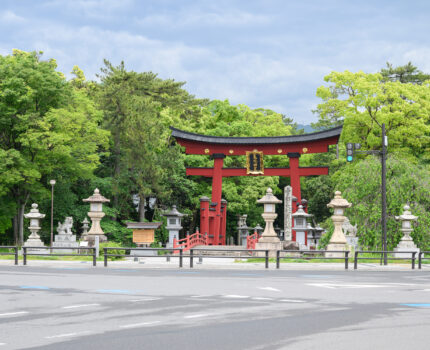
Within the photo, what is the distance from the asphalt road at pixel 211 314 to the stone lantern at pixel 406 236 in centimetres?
1541

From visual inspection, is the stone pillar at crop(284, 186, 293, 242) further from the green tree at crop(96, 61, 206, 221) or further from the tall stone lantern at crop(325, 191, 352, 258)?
the green tree at crop(96, 61, 206, 221)

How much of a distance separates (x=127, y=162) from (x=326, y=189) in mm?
19852

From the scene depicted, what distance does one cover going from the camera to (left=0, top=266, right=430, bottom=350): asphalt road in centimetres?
815

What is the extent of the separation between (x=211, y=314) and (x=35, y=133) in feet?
103

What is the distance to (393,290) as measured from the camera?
15.7 m

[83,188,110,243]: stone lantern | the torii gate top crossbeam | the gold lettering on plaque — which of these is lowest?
[83,188,110,243]: stone lantern

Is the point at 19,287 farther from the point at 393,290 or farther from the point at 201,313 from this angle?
the point at 393,290

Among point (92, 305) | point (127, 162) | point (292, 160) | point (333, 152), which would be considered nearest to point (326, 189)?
point (333, 152)

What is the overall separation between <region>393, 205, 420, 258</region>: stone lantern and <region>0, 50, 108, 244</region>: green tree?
2283cm

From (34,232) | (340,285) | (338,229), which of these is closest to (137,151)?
(34,232)

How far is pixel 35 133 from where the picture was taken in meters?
39.0

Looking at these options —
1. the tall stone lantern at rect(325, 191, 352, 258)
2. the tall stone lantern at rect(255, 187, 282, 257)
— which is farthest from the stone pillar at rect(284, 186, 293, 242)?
the tall stone lantern at rect(325, 191, 352, 258)

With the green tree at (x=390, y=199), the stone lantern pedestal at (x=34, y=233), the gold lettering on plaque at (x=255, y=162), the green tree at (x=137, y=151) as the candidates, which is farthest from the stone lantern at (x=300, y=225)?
the stone lantern pedestal at (x=34, y=233)

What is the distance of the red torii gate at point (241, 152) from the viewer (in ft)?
141
